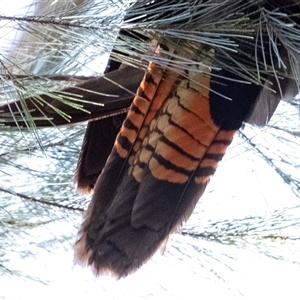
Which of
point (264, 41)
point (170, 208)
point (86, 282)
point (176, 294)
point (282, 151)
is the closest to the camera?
point (264, 41)

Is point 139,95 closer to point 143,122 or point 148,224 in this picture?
point 143,122

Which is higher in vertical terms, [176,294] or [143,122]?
[143,122]

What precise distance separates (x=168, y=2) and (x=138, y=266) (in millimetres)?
450

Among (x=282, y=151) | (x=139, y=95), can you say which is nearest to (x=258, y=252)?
(x=282, y=151)

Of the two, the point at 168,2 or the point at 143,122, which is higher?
the point at 168,2

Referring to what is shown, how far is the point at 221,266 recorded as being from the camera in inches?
58.8

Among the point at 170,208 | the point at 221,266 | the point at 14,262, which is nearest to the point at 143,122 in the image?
the point at 170,208

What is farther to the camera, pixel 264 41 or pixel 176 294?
pixel 176 294

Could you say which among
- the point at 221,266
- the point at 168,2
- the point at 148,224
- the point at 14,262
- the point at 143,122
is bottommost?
the point at 14,262

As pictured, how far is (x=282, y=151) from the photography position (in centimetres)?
140

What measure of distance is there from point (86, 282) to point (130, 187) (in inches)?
16.9

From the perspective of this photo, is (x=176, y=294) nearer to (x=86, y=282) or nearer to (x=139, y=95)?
(x=86, y=282)

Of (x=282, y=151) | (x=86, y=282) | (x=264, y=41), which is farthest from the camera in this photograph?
(x=86, y=282)

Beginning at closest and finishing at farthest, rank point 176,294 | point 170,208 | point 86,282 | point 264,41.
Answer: point 264,41, point 170,208, point 86,282, point 176,294
